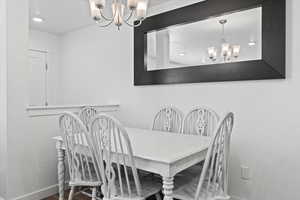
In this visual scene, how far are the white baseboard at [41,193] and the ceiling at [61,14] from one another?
239cm

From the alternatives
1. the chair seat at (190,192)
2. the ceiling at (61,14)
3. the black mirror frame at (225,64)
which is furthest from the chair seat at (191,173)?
the ceiling at (61,14)

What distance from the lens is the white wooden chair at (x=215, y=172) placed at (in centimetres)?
144

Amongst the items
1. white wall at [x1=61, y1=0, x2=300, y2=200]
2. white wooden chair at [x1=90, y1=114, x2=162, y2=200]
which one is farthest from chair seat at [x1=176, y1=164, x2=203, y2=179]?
white wall at [x1=61, y1=0, x2=300, y2=200]

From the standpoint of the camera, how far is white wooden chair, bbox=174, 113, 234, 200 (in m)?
1.44

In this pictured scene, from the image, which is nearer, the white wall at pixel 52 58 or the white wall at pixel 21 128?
the white wall at pixel 21 128

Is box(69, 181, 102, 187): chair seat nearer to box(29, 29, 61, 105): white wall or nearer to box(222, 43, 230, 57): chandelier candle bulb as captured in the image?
box(222, 43, 230, 57): chandelier candle bulb

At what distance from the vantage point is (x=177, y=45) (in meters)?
2.83

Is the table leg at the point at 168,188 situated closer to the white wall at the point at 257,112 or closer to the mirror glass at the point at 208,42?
the white wall at the point at 257,112

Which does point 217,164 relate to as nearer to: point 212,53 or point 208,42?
point 212,53

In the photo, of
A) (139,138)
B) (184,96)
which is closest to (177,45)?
(184,96)

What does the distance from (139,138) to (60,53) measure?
3.40 metres

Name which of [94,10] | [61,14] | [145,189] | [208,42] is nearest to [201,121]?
[208,42]

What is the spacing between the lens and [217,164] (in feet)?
5.03

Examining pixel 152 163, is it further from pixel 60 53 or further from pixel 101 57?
pixel 60 53
